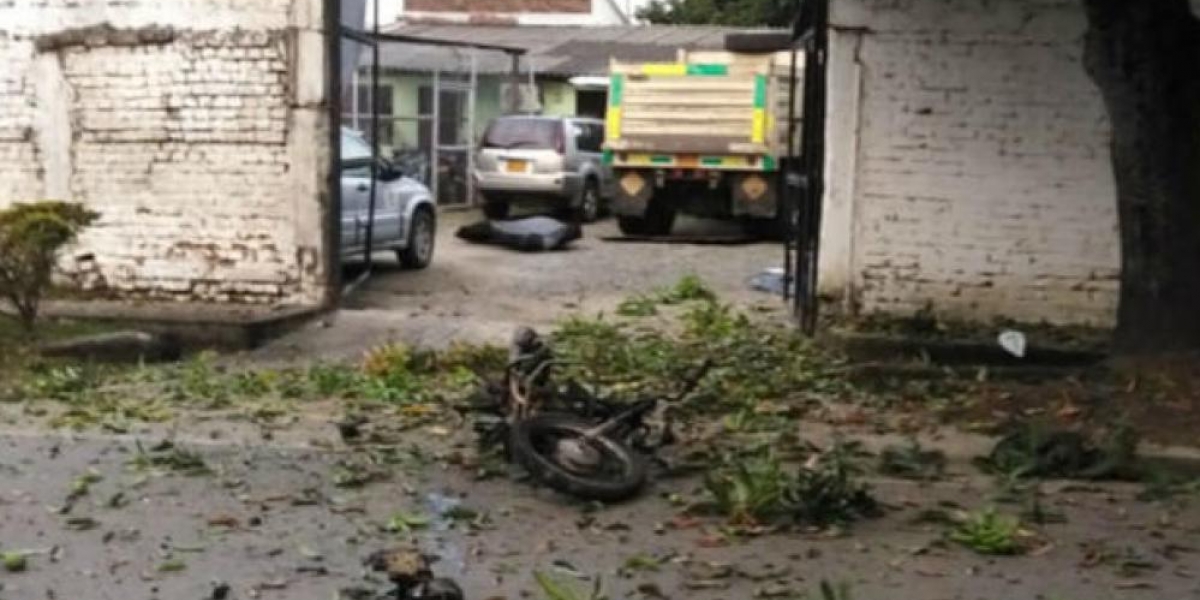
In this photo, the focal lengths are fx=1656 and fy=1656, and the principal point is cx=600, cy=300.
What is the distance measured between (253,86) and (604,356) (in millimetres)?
4117

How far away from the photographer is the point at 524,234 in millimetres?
21766

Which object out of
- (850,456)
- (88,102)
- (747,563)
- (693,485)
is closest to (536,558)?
(747,563)

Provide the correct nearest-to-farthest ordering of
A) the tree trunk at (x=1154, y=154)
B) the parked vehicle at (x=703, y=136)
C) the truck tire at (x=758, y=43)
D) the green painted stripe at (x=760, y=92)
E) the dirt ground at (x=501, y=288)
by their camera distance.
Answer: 1. the tree trunk at (x=1154, y=154)
2. the dirt ground at (x=501, y=288)
3. the green painted stripe at (x=760, y=92)
4. the parked vehicle at (x=703, y=136)
5. the truck tire at (x=758, y=43)

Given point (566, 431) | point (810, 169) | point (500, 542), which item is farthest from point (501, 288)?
point (500, 542)

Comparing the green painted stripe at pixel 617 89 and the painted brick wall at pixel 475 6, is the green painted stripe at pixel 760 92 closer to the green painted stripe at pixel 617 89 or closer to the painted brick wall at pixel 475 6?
the green painted stripe at pixel 617 89

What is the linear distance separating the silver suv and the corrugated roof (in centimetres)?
213

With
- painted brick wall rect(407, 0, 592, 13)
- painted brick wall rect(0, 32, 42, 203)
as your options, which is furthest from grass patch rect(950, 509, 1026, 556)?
painted brick wall rect(407, 0, 592, 13)

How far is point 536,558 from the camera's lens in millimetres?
6934

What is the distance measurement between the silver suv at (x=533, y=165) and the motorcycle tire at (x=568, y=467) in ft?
57.3

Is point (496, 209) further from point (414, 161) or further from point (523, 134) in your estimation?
point (414, 161)

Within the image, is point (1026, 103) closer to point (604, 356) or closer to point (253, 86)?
point (604, 356)

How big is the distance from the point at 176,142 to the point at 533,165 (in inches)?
475

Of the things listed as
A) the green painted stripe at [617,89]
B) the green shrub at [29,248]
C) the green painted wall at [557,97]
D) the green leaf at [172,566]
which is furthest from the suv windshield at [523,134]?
the green leaf at [172,566]

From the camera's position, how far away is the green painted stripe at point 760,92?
22984mm
